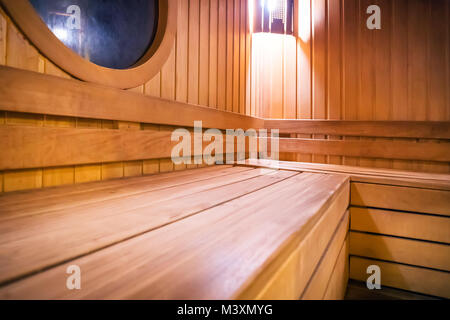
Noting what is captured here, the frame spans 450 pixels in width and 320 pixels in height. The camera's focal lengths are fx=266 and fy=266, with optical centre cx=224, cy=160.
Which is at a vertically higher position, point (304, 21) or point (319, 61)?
point (304, 21)

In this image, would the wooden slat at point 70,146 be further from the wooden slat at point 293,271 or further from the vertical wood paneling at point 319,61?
the vertical wood paneling at point 319,61

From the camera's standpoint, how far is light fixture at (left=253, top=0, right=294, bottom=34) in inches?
112

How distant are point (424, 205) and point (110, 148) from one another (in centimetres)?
184

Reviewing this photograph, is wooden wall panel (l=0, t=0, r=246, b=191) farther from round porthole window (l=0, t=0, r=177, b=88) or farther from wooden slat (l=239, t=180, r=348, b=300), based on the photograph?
wooden slat (l=239, t=180, r=348, b=300)

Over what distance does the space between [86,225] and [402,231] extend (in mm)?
1798

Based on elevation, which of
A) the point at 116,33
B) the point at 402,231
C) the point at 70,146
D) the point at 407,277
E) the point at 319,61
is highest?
the point at 319,61

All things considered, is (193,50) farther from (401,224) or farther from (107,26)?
(401,224)

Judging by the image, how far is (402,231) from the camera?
1679mm

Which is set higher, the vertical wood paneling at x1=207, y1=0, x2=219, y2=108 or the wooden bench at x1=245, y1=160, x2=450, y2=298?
the vertical wood paneling at x1=207, y1=0, x2=219, y2=108

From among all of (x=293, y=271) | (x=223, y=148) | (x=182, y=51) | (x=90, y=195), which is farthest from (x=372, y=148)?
(x=90, y=195)

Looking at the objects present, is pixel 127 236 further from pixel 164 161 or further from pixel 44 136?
pixel 164 161

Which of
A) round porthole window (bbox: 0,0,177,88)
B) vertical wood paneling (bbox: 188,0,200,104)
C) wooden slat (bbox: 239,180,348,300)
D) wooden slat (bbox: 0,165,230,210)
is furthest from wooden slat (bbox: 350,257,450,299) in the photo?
round porthole window (bbox: 0,0,177,88)

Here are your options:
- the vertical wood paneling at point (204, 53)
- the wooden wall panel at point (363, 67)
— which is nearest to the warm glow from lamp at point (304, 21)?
the wooden wall panel at point (363, 67)
